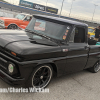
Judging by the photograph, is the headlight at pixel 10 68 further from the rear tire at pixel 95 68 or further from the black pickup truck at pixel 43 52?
the rear tire at pixel 95 68

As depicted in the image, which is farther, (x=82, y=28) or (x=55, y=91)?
(x=82, y=28)

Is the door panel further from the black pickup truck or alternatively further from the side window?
the side window

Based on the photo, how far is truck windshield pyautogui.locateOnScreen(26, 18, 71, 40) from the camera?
136 inches

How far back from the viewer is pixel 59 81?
390cm

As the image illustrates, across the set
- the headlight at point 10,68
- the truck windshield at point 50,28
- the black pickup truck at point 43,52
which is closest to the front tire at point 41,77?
the black pickup truck at point 43,52

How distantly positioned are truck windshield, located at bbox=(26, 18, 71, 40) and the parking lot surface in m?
1.38

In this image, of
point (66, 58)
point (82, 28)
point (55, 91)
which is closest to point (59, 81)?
point (55, 91)

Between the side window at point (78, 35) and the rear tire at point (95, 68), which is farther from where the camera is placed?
the rear tire at point (95, 68)

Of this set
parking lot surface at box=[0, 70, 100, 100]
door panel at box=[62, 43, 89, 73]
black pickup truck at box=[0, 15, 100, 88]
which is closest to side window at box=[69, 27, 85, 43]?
black pickup truck at box=[0, 15, 100, 88]

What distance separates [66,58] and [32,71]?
1.09 meters

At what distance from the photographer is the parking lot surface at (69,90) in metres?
2.92

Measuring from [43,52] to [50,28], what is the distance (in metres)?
1.05

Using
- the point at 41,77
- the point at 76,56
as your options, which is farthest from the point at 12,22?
the point at 41,77

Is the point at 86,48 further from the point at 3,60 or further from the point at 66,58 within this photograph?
the point at 3,60
